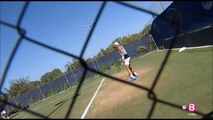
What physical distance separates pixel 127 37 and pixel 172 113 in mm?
49784

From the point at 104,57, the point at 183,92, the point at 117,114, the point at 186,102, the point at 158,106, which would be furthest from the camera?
the point at 104,57

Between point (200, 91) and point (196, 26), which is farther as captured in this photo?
point (196, 26)

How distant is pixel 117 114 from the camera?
22.8 ft

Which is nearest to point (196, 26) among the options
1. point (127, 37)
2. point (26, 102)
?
point (26, 102)

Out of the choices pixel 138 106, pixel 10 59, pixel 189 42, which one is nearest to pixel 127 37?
pixel 189 42

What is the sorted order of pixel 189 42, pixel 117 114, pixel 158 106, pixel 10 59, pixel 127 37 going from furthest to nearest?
1. pixel 127 37
2. pixel 189 42
3. pixel 117 114
4. pixel 158 106
5. pixel 10 59

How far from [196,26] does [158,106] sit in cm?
724

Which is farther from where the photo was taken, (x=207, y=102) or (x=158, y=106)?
(x=158, y=106)

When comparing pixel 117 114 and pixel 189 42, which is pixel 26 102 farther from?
pixel 117 114

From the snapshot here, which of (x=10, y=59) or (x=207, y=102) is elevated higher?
(x=10, y=59)

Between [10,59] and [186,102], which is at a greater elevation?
[10,59]

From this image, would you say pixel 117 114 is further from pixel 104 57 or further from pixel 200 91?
pixel 104 57

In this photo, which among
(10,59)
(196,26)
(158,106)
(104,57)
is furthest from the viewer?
(104,57)

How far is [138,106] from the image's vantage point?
699 cm
